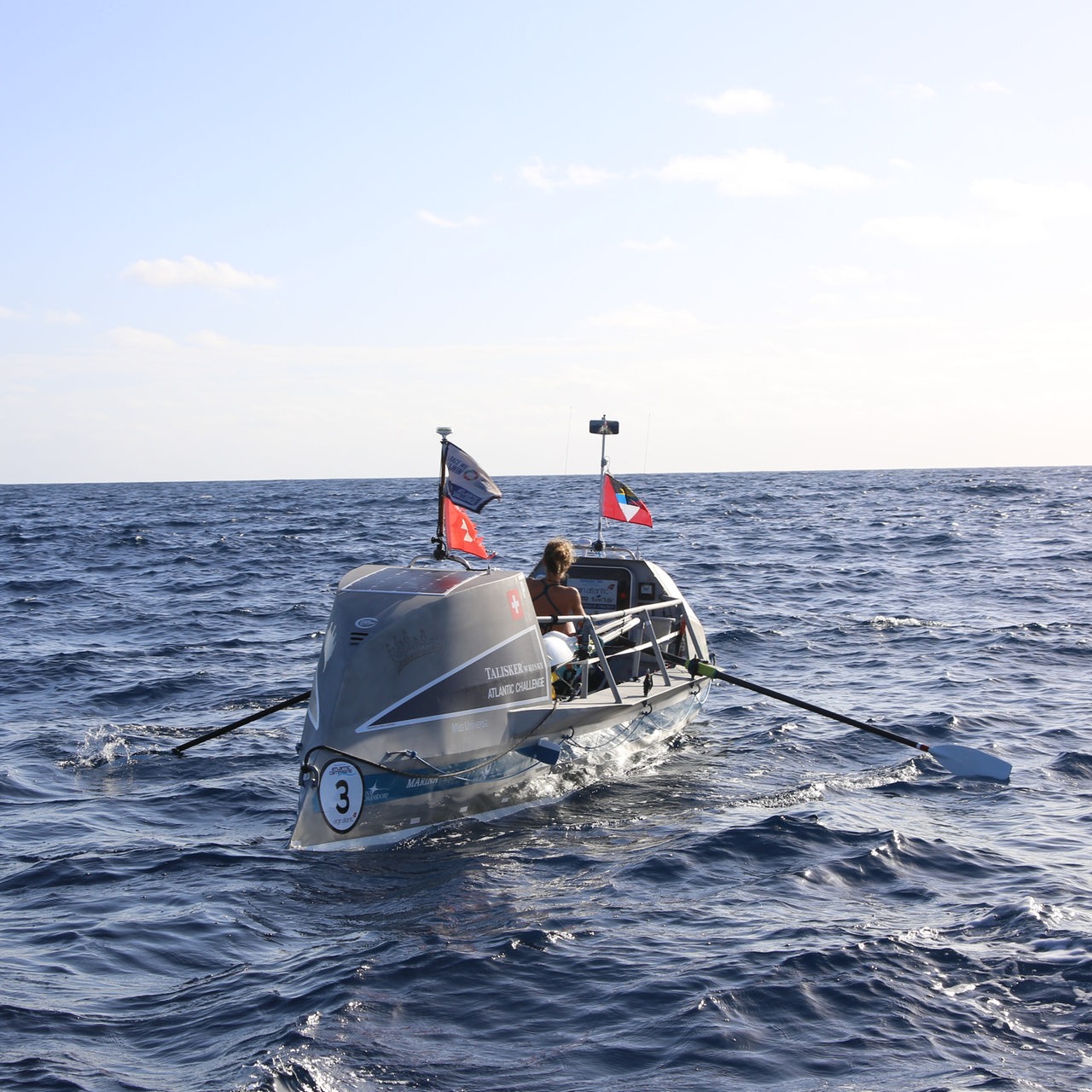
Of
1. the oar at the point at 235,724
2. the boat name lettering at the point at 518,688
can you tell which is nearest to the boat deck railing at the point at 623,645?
the boat name lettering at the point at 518,688

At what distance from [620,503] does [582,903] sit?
764cm

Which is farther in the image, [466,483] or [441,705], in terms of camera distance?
[466,483]

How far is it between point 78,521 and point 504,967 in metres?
52.4

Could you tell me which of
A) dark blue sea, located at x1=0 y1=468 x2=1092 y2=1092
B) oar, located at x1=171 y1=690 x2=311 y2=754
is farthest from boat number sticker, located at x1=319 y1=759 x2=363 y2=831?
oar, located at x1=171 y1=690 x2=311 y2=754

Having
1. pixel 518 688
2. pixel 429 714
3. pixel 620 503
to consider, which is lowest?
pixel 429 714

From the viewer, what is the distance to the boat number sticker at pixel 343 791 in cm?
857

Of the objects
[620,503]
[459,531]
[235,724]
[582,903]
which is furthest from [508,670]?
[620,503]

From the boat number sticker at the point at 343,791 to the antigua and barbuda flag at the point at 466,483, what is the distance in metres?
2.85

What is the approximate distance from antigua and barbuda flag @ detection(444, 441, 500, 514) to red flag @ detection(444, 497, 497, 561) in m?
0.11

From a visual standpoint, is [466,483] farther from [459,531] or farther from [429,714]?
[429,714]

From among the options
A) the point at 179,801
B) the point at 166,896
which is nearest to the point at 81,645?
the point at 179,801

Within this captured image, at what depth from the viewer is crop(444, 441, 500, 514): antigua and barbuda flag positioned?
34.1 feet

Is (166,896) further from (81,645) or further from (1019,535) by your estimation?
(1019,535)

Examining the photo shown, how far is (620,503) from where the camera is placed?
586 inches
